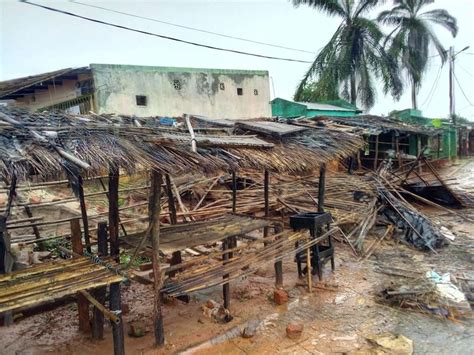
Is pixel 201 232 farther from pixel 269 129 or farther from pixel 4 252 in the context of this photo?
pixel 4 252

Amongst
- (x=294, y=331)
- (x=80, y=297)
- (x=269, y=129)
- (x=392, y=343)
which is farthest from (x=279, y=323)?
(x=269, y=129)

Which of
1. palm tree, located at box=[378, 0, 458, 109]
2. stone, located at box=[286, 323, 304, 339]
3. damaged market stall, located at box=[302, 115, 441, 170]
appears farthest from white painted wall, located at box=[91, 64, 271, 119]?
stone, located at box=[286, 323, 304, 339]

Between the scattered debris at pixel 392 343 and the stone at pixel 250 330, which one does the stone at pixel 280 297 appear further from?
the scattered debris at pixel 392 343

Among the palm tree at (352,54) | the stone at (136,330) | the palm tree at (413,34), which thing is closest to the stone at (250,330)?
the stone at (136,330)

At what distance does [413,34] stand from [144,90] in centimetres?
1962

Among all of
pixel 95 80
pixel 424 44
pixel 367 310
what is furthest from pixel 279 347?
pixel 424 44

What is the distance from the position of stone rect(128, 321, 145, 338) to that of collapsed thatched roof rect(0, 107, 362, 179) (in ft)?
7.62

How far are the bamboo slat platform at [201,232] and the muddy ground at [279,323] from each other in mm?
1199

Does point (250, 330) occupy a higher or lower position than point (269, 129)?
lower

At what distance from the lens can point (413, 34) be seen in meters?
27.1

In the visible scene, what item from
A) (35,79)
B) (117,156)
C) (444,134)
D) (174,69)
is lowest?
(117,156)

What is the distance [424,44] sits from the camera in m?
27.3

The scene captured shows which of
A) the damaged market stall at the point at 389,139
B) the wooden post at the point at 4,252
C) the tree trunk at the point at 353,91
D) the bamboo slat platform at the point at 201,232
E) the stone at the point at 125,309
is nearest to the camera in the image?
the wooden post at the point at 4,252

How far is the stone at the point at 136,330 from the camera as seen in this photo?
520 cm
